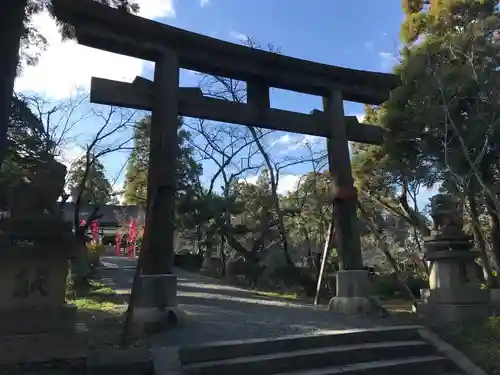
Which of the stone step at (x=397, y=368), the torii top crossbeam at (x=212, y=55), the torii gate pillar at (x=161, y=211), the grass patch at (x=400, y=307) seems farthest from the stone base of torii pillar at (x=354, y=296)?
the torii top crossbeam at (x=212, y=55)

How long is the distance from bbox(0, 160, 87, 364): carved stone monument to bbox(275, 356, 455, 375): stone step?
8.81 feet

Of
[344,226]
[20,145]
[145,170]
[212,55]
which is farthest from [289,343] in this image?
[145,170]

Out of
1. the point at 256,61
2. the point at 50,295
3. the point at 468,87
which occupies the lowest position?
the point at 50,295

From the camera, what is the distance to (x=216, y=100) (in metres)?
8.80

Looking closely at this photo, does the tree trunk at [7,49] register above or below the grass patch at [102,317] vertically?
above

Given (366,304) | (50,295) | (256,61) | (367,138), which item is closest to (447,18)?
(367,138)

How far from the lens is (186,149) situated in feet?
90.0

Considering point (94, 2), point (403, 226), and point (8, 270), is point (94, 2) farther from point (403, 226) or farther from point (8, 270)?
point (403, 226)

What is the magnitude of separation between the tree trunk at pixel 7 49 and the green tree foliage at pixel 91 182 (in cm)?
1469

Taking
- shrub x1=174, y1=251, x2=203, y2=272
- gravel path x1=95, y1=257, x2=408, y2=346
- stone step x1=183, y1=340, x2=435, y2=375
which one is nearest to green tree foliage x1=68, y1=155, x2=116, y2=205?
shrub x1=174, y1=251, x2=203, y2=272

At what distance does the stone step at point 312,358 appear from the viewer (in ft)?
17.5

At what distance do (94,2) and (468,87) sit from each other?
697 cm

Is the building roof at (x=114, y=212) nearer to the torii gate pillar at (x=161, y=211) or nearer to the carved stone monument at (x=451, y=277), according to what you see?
the torii gate pillar at (x=161, y=211)

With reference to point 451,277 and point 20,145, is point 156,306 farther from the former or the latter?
point 20,145
